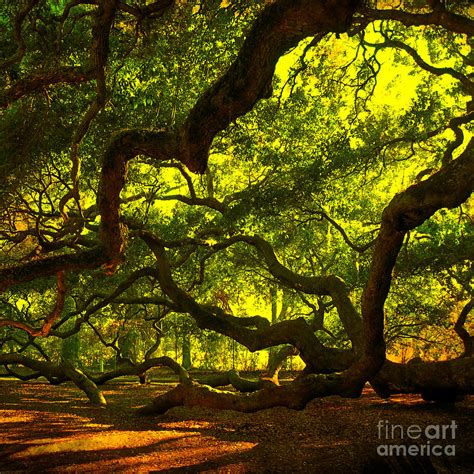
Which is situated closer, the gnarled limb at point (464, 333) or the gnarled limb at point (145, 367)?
A: the gnarled limb at point (464, 333)

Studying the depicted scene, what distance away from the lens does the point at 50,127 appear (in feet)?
32.4

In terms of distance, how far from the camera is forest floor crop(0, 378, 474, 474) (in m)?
6.39

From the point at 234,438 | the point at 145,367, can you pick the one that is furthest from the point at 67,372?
the point at 234,438

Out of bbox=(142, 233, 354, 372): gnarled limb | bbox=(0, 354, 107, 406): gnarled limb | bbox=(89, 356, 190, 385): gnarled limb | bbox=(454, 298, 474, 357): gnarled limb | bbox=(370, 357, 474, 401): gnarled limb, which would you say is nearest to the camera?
bbox=(370, 357, 474, 401): gnarled limb

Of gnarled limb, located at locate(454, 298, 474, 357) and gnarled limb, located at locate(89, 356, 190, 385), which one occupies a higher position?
gnarled limb, located at locate(454, 298, 474, 357)

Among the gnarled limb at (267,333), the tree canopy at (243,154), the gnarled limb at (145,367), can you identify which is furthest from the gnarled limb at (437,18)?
the gnarled limb at (145,367)

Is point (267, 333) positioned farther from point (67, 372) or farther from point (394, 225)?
point (67, 372)

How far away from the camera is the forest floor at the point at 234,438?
6.39 metres

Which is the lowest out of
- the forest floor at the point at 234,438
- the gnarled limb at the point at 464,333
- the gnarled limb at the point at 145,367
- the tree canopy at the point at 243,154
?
the forest floor at the point at 234,438

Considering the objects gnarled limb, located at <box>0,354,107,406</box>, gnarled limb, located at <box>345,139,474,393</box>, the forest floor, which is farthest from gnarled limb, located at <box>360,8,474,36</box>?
gnarled limb, located at <box>0,354,107,406</box>

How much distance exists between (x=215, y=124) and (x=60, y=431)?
271 inches

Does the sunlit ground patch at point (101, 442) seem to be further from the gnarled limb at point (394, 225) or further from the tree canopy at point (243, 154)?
the gnarled limb at point (394, 225)

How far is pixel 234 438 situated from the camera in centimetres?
866

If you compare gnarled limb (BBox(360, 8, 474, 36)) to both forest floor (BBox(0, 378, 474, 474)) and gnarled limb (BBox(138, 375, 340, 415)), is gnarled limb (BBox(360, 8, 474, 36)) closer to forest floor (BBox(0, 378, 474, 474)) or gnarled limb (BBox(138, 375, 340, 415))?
gnarled limb (BBox(138, 375, 340, 415))
